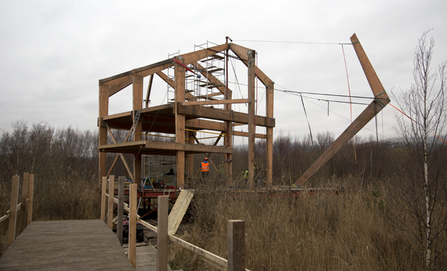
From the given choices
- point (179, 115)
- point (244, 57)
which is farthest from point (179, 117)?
point (244, 57)

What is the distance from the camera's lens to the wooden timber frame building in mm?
17594

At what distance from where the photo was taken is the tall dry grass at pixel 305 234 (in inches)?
281

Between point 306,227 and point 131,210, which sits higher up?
point 131,210

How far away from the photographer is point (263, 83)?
21906 mm

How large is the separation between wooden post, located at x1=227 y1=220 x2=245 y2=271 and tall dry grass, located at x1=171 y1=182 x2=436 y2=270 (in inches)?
122

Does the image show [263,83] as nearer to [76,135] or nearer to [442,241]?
[442,241]

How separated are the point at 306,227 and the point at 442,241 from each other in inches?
122

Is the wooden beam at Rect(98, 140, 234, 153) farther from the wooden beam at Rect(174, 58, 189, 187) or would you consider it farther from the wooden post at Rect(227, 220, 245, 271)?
the wooden post at Rect(227, 220, 245, 271)

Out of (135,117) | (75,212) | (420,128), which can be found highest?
(135,117)

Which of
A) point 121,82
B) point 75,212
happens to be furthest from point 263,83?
Answer: point 75,212

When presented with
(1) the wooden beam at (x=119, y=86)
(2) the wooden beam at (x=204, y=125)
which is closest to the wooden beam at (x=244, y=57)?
(2) the wooden beam at (x=204, y=125)

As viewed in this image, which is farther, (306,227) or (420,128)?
(306,227)

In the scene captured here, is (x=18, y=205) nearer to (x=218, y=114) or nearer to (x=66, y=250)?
(x=66, y=250)

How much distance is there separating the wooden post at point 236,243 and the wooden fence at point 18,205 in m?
8.36
